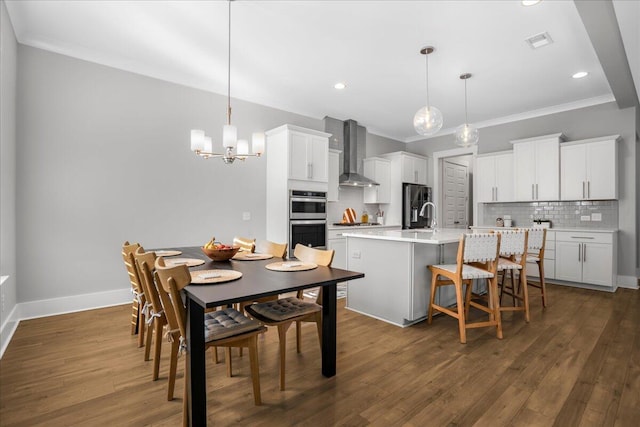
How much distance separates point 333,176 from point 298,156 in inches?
43.1

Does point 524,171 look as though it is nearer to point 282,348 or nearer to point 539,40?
point 539,40

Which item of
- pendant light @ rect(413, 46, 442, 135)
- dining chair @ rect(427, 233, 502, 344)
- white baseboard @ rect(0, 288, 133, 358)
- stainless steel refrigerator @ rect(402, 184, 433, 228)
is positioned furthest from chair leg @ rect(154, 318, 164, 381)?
stainless steel refrigerator @ rect(402, 184, 433, 228)

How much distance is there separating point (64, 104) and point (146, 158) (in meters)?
0.94

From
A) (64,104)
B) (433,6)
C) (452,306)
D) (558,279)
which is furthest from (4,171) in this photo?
(558,279)

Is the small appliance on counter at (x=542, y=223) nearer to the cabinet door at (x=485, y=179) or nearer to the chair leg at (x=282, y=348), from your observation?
the cabinet door at (x=485, y=179)

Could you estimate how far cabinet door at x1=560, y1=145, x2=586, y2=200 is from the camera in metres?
4.80

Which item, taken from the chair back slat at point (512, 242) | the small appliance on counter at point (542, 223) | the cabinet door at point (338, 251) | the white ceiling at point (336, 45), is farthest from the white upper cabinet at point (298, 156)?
the small appliance on counter at point (542, 223)

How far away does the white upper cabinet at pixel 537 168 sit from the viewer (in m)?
5.01

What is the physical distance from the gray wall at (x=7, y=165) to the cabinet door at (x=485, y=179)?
6.65 meters

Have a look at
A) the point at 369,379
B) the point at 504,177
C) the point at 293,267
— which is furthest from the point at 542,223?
the point at 293,267

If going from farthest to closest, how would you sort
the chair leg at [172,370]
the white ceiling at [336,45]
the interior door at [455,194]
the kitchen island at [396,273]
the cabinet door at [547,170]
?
1. the interior door at [455,194]
2. the cabinet door at [547,170]
3. the kitchen island at [396,273]
4. the white ceiling at [336,45]
5. the chair leg at [172,370]

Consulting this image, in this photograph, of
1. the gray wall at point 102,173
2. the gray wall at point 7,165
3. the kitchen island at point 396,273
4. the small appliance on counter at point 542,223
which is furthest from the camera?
the small appliance on counter at point 542,223

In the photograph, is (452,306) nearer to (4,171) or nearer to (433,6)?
(433,6)

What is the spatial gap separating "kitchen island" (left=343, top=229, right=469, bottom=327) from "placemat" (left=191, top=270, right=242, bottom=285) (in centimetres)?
168
